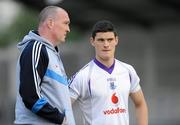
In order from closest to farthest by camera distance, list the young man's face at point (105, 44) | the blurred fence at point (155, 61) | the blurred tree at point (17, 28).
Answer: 1. the young man's face at point (105, 44)
2. the blurred fence at point (155, 61)
3. the blurred tree at point (17, 28)

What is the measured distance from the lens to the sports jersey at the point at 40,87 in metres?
5.89

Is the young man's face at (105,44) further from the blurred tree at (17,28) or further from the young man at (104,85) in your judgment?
the blurred tree at (17,28)

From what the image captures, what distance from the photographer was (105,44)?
6809 mm

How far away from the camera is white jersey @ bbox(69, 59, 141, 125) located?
6836 millimetres

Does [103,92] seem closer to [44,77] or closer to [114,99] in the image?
[114,99]

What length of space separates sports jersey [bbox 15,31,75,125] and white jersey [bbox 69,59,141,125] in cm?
72

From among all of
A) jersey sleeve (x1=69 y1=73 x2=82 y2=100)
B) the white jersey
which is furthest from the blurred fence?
jersey sleeve (x1=69 y1=73 x2=82 y2=100)

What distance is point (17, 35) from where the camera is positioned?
221 feet

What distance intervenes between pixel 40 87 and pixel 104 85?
1.07 metres

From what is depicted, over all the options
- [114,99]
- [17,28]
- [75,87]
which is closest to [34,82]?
[75,87]

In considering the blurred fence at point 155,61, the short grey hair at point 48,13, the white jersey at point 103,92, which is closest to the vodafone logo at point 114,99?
the white jersey at point 103,92

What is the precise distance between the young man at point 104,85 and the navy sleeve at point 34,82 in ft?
2.95

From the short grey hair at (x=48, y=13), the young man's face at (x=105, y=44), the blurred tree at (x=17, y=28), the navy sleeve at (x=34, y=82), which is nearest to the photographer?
the navy sleeve at (x=34, y=82)

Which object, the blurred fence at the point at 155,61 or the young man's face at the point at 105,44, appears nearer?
the young man's face at the point at 105,44
